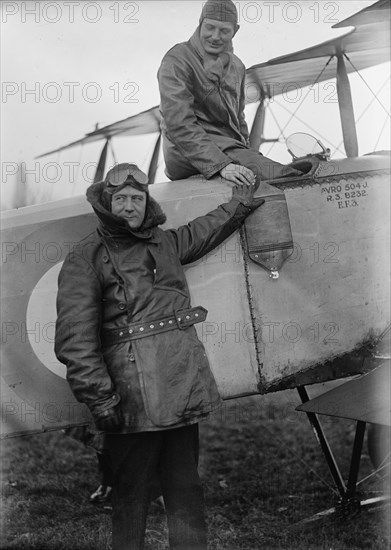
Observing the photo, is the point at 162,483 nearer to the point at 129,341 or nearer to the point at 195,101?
the point at 129,341

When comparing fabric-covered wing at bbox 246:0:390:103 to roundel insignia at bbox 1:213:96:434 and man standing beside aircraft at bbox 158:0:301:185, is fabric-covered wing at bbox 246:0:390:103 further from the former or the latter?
roundel insignia at bbox 1:213:96:434

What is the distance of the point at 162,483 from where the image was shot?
3.05 m

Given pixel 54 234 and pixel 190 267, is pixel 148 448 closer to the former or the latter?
pixel 190 267

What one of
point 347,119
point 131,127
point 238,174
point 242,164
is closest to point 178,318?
point 238,174

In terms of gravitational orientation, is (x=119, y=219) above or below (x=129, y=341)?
above

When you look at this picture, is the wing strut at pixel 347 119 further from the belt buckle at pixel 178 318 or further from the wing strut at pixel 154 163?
the wing strut at pixel 154 163

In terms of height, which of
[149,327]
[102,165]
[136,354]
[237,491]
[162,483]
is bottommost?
[237,491]

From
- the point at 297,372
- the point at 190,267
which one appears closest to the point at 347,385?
the point at 297,372

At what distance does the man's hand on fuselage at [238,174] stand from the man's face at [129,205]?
0.60 m

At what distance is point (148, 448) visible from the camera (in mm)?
2965

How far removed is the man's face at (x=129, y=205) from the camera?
9.65 ft

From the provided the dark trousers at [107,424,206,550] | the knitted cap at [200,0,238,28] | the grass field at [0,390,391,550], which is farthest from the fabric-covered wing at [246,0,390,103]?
the dark trousers at [107,424,206,550]

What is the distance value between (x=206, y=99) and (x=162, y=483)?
187 cm

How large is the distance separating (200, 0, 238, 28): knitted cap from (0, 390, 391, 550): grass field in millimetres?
2093
